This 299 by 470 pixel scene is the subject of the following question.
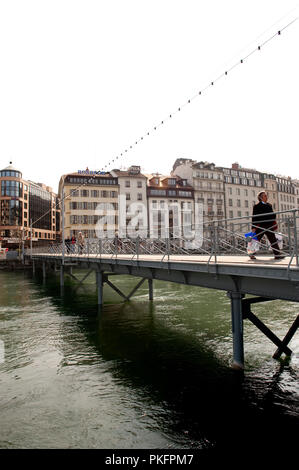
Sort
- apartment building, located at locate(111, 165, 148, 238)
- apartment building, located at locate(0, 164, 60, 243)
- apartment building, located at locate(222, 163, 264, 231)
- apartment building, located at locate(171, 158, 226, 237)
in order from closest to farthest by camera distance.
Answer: apartment building, located at locate(111, 165, 148, 238) < apartment building, located at locate(171, 158, 226, 237) < apartment building, located at locate(222, 163, 264, 231) < apartment building, located at locate(0, 164, 60, 243)

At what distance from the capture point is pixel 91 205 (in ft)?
208

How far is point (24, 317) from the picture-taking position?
1822 centimetres

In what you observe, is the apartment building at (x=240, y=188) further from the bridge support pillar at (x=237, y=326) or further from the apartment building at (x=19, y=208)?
the bridge support pillar at (x=237, y=326)

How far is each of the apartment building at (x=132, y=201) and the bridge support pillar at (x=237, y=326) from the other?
56153 mm

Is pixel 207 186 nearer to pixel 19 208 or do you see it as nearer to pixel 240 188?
pixel 240 188

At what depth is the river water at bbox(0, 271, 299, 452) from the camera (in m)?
6.73

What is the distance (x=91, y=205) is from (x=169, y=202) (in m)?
16.0

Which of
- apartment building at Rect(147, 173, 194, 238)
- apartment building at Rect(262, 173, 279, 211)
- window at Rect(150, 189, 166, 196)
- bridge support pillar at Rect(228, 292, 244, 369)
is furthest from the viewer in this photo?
apartment building at Rect(262, 173, 279, 211)

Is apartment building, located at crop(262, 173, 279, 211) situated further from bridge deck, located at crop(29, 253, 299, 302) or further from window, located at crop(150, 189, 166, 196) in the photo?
bridge deck, located at crop(29, 253, 299, 302)

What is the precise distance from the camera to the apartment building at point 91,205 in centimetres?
6175

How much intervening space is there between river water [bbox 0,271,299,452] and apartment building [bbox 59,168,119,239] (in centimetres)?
4636

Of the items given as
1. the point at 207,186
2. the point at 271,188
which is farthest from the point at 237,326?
the point at 271,188

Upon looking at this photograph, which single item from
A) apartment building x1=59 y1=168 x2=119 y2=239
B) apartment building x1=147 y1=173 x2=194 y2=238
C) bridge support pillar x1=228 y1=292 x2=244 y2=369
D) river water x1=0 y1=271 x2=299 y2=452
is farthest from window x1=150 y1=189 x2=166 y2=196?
bridge support pillar x1=228 y1=292 x2=244 y2=369
